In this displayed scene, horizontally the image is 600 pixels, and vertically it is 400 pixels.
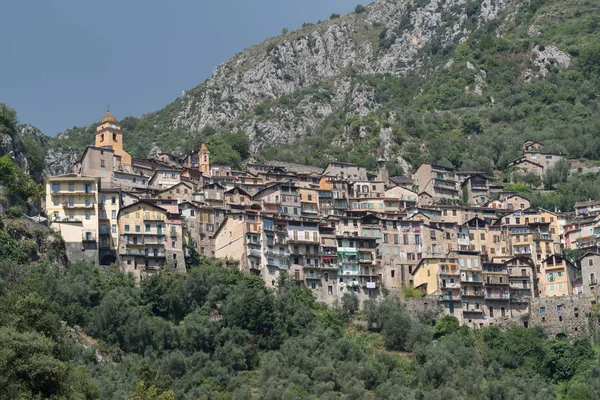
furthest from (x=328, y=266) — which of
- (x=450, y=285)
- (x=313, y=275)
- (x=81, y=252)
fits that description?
(x=81, y=252)

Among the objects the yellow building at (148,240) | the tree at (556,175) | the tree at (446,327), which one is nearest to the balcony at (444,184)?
the tree at (556,175)

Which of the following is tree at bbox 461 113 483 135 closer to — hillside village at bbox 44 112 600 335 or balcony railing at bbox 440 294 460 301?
hillside village at bbox 44 112 600 335

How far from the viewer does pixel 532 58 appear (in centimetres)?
16762

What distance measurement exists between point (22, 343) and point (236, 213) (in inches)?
1867

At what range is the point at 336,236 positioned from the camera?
3706 inches

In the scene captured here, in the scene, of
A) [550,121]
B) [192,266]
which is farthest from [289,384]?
[550,121]

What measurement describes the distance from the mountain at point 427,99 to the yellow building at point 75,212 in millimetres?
45241

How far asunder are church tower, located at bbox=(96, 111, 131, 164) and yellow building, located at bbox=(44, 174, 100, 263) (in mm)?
16643

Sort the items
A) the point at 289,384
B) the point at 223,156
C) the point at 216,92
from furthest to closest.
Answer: the point at 216,92, the point at 223,156, the point at 289,384

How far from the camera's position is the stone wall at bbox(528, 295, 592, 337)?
3460 inches

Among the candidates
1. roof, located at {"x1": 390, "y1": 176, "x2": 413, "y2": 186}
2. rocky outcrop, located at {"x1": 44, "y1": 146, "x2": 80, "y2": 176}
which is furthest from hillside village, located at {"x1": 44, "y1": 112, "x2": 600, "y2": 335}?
rocky outcrop, located at {"x1": 44, "y1": 146, "x2": 80, "y2": 176}

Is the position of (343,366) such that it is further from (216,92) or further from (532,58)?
(216,92)

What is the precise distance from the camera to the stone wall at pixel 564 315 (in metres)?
87.9

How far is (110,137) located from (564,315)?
50126mm
